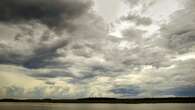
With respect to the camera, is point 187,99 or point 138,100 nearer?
point 187,99

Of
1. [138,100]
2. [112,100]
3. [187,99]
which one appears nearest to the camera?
[187,99]

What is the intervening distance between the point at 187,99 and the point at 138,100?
4052cm

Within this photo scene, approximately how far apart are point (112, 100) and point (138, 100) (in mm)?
22372

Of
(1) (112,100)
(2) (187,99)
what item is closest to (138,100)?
(1) (112,100)

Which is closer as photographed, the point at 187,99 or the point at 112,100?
the point at 187,99

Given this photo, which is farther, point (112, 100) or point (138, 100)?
point (112, 100)

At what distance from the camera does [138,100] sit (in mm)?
179125

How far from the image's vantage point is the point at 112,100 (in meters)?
192

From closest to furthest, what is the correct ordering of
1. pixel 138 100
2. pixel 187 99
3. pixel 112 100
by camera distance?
pixel 187 99 < pixel 138 100 < pixel 112 100

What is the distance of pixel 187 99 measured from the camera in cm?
14675

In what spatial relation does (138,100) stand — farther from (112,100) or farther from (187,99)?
(187,99)

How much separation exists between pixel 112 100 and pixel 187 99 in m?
62.2
